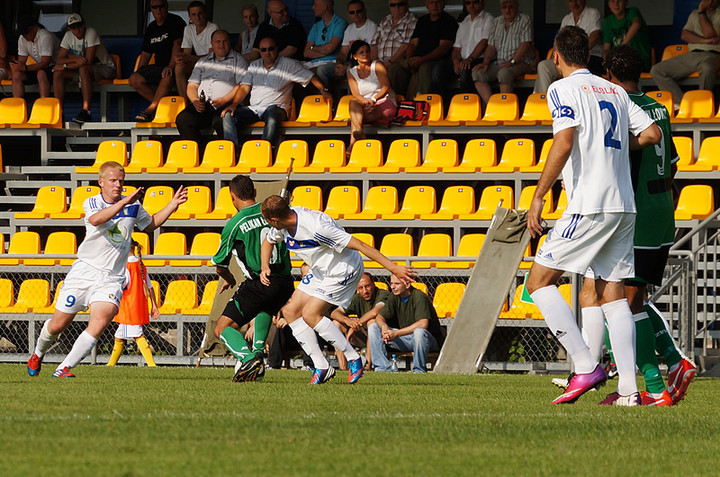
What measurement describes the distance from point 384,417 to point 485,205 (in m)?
9.96

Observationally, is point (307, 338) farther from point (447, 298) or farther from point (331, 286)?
point (447, 298)

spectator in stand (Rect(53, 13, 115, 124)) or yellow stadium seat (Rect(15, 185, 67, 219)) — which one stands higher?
spectator in stand (Rect(53, 13, 115, 124))

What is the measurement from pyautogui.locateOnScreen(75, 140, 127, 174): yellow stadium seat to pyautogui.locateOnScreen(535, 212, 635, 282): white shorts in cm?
1269

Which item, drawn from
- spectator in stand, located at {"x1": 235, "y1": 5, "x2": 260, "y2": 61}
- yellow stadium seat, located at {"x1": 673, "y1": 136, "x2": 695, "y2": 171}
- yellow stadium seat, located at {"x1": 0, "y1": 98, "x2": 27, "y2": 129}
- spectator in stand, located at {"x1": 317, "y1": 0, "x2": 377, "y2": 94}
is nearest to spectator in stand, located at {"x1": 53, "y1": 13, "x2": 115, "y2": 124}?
yellow stadium seat, located at {"x1": 0, "y1": 98, "x2": 27, "y2": 129}

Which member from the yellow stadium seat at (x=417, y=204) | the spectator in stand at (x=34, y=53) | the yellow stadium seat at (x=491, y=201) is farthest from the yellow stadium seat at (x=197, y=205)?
the spectator in stand at (x=34, y=53)

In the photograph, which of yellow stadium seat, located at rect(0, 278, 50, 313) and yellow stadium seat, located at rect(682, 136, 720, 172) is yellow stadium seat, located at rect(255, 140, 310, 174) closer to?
yellow stadium seat, located at rect(0, 278, 50, 313)

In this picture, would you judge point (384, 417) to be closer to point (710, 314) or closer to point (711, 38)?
point (710, 314)

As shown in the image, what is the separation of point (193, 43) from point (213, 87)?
1.55m

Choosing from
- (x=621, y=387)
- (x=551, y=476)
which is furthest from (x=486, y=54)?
(x=551, y=476)

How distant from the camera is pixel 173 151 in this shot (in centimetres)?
1777

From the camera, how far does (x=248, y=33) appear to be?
19.1 meters

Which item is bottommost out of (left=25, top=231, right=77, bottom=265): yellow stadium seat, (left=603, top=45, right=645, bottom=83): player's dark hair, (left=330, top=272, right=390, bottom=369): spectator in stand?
(left=330, top=272, right=390, bottom=369): spectator in stand

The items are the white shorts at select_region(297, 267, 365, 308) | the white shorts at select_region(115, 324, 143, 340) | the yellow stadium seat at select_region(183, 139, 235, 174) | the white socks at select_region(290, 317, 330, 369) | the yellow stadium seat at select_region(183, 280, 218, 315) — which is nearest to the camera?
the white shorts at select_region(297, 267, 365, 308)

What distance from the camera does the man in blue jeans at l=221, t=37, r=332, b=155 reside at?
1772cm
